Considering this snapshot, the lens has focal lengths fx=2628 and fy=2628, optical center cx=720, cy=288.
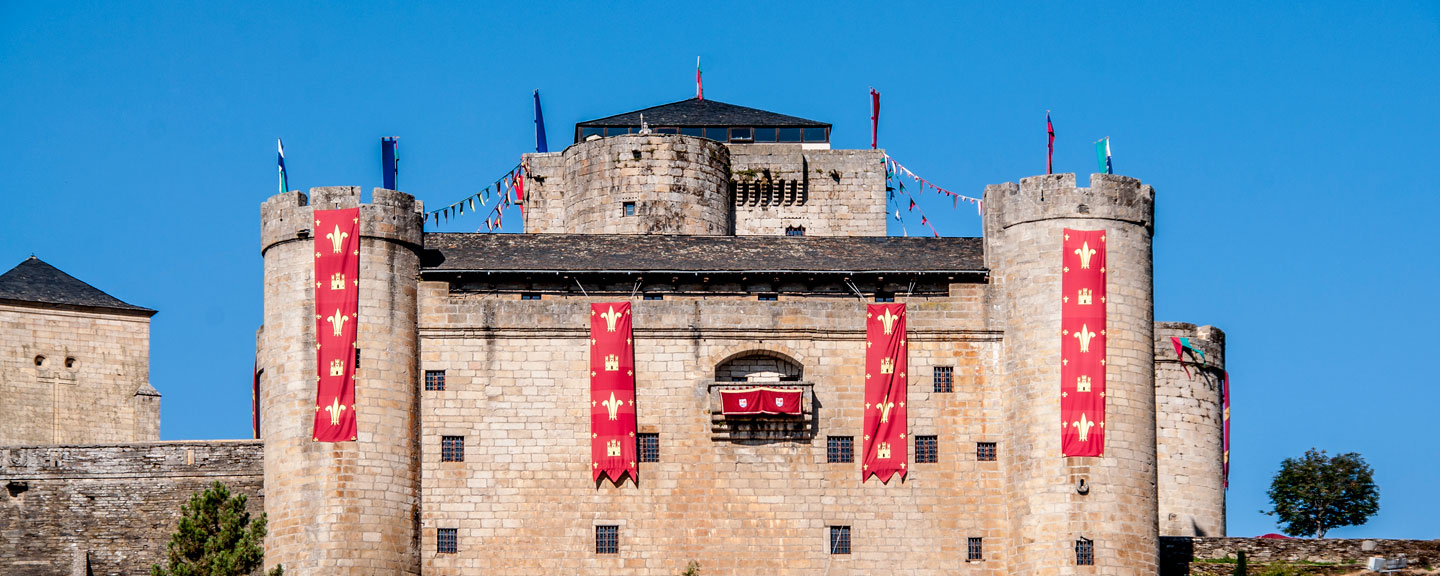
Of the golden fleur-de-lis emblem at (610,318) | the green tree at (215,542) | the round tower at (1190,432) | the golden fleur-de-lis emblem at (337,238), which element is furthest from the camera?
the round tower at (1190,432)

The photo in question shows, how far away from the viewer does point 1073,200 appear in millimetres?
71250

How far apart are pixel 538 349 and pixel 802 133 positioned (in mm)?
20704

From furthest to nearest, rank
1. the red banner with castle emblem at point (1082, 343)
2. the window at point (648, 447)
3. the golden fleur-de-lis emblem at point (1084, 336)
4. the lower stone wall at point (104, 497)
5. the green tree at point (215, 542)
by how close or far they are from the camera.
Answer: the lower stone wall at point (104, 497), the window at point (648, 447), the golden fleur-de-lis emblem at point (1084, 336), the red banner with castle emblem at point (1082, 343), the green tree at point (215, 542)

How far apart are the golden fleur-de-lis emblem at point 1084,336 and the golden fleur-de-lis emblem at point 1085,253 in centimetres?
171

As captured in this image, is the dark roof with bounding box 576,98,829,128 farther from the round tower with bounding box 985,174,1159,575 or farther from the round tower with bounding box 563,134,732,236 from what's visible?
the round tower with bounding box 985,174,1159,575

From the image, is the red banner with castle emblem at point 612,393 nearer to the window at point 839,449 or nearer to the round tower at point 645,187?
the window at point 839,449

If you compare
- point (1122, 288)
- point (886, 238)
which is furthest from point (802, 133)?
point (1122, 288)

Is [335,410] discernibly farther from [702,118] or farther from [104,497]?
[702,118]

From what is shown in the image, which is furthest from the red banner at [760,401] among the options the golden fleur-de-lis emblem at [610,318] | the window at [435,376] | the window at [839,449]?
the window at [435,376]

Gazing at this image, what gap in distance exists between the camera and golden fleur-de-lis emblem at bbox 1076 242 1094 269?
70688 mm

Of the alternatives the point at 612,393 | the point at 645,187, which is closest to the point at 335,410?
the point at 612,393

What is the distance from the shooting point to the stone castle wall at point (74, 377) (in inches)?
3290

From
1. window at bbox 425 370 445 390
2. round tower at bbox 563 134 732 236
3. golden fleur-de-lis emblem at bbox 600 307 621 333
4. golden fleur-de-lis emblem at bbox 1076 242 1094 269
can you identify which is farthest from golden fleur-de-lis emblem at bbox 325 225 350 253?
golden fleur-de-lis emblem at bbox 1076 242 1094 269

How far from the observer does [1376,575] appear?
235 ft
